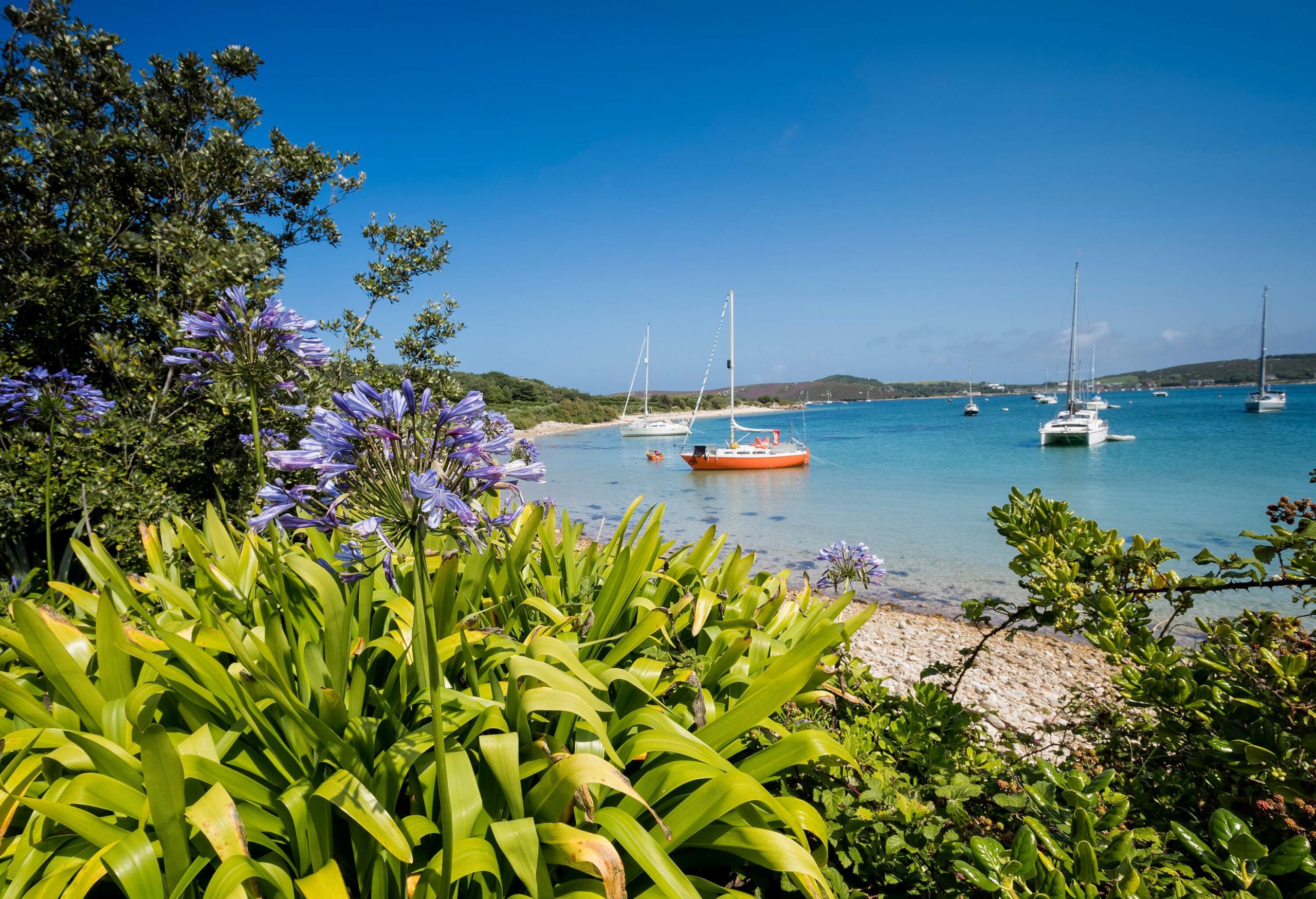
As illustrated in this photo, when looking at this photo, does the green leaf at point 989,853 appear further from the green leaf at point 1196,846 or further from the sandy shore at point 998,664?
the sandy shore at point 998,664

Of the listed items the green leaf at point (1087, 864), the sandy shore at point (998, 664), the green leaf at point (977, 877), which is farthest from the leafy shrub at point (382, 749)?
the sandy shore at point (998, 664)

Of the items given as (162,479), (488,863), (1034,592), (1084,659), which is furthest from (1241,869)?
(1084,659)

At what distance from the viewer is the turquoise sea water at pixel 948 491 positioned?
1116cm

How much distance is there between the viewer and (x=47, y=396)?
316 cm

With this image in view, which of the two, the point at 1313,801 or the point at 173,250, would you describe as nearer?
the point at 1313,801

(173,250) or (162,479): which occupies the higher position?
(173,250)

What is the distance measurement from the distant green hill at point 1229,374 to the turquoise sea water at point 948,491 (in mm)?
87454

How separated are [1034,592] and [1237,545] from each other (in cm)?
1478

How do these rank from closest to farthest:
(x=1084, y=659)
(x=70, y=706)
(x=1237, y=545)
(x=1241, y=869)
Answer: (x=1241, y=869) → (x=70, y=706) → (x=1084, y=659) → (x=1237, y=545)

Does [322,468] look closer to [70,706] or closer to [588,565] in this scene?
[70,706]

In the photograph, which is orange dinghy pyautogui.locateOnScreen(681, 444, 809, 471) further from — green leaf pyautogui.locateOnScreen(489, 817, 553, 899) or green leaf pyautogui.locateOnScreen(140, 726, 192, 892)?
green leaf pyautogui.locateOnScreen(140, 726, 192, 892)

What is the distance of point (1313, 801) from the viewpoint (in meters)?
1.29

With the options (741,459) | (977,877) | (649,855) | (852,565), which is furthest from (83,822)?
(741,459)

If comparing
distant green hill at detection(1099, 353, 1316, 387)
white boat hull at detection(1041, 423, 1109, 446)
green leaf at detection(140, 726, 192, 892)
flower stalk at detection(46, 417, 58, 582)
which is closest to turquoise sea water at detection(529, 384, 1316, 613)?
white boat hull at detection(1041, 423, 1109, 446)
